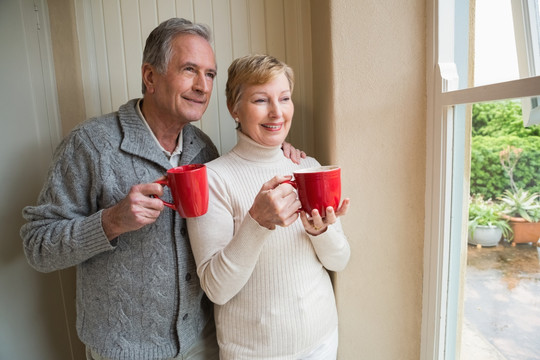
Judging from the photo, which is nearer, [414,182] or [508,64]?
[508,64]

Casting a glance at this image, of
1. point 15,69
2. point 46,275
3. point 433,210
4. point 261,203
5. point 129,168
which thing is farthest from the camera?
point 46,275

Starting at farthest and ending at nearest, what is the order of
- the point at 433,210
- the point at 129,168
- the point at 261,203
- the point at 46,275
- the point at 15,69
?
the point at 46,275 < the point at 15,69 < the point at 433,210 < the point at 129,168 < the point at 261,203

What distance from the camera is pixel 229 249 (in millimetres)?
838

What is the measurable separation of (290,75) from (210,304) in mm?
833

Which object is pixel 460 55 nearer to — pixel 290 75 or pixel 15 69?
pixel 290 75

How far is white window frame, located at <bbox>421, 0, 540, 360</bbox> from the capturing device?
102 cm

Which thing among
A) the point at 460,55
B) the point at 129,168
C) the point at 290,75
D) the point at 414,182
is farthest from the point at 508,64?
the point at 129,168

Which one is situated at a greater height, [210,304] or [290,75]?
[290,75]

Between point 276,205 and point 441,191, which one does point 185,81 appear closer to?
point 276,205

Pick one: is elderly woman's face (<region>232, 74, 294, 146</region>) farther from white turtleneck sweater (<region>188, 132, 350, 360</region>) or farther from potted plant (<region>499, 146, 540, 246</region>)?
potted plant (<region>499, 146, 540, 246</region>)

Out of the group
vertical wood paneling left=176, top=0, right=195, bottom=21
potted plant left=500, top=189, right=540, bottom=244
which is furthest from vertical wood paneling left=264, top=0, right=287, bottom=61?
potted plant left=500, top=189, right=540, bottom=244

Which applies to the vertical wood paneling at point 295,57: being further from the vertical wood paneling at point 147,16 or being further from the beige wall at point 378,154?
the vertical wood paneling at point 147,16

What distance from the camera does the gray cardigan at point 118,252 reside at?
917 mm

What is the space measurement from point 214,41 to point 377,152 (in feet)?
2.66
